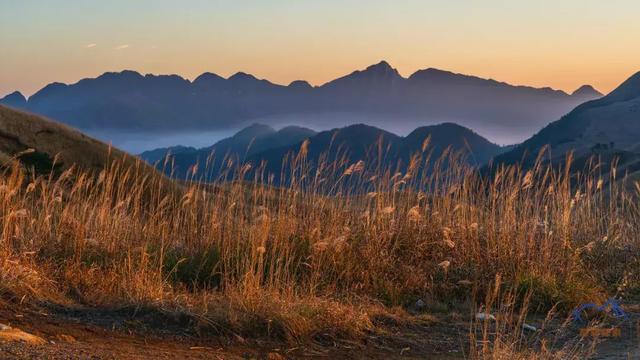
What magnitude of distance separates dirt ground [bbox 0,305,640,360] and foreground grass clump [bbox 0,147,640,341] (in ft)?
0.73

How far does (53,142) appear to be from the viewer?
28516 millimetres

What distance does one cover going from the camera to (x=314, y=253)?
8.02 m

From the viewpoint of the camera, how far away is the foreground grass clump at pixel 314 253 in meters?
6.70

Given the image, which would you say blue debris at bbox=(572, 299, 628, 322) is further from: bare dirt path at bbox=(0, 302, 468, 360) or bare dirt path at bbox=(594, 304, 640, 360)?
bare dirt path at bbox=(0, 302, 468, 360)

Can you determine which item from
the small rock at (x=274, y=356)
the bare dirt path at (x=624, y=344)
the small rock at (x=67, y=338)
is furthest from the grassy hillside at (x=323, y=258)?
the small rock at (x=67, y=338)

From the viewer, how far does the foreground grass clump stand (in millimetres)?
6695

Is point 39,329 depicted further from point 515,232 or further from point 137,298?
point 515,232

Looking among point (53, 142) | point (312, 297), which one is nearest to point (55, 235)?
point (312, 297)

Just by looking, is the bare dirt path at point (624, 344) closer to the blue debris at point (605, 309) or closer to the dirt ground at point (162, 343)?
the dirt ground at point (162, 343)

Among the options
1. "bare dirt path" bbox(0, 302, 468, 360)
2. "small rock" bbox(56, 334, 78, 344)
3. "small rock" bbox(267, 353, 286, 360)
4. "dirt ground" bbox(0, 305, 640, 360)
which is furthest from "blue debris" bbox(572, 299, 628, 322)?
"small rock" bbox(56, 334, 78, 344)

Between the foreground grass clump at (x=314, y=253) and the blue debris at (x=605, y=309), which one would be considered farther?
the blue debris at (x=605, y=309)

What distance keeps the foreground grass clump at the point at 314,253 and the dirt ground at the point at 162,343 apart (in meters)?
0.22

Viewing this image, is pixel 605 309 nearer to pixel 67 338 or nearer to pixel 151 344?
pixel 151 344

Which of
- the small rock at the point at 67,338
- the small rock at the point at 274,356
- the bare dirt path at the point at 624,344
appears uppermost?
the small rock at the point at 67,338
